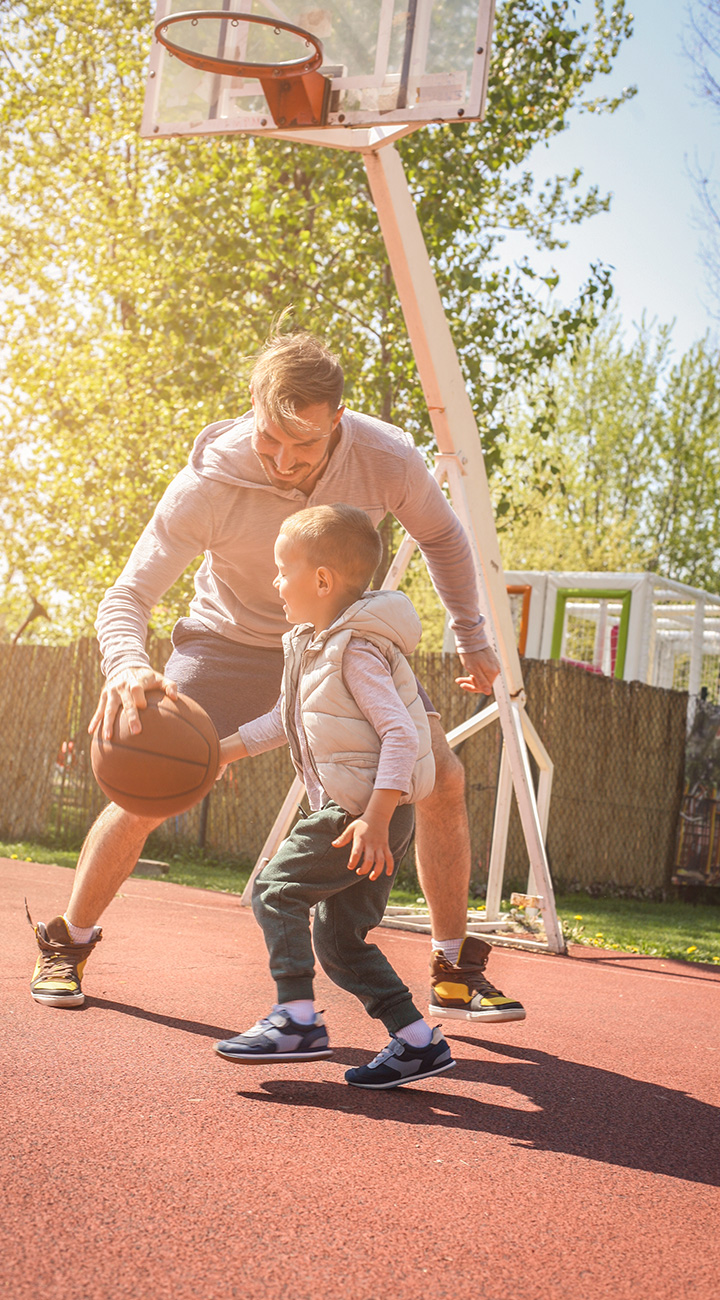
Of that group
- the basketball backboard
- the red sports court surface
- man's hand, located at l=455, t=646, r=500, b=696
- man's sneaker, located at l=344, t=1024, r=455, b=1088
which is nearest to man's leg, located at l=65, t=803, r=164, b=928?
the red sports court surface

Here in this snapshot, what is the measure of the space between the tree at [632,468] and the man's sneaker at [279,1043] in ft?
94.2

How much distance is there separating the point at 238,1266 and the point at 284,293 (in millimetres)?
12746

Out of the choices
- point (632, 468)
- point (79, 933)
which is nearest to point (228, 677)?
point (79, 933)

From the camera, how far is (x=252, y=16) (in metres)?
5.09

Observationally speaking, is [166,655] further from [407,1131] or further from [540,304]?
[407,1131]

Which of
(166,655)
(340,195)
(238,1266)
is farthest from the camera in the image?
(340,195)

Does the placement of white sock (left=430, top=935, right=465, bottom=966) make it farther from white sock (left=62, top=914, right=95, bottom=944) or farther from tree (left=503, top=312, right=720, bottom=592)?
tree (left=503, top=312, right=720, bottom=592)

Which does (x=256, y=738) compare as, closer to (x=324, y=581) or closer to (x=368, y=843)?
(x=324, y=581)

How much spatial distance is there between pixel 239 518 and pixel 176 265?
38.2ft

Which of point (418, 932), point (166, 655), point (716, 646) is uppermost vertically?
point (716, 646)

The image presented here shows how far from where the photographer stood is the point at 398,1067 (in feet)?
9.68

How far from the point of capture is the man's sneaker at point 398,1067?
9.68 ft

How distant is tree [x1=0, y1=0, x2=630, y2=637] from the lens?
1317cm

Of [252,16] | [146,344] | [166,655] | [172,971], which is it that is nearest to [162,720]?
[172,971]
